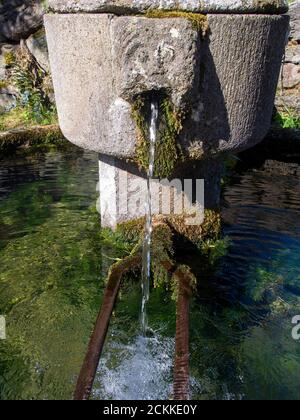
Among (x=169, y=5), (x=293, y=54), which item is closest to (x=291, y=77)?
(x=293, y=54)

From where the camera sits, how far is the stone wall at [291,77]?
241 inches

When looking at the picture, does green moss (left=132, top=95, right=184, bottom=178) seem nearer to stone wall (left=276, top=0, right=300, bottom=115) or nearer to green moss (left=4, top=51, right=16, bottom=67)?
stone wall (left=276, top=0, right=300, bottom=115)

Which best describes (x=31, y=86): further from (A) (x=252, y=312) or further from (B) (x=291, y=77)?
(A) (x=252, y=312)

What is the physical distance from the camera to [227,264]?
3109mm

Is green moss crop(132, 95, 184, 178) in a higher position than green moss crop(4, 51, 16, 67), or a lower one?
lower

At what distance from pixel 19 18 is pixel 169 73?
17.9 feet

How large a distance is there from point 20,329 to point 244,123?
5.47 ft

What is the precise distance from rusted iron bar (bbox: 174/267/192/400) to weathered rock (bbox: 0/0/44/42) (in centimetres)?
563

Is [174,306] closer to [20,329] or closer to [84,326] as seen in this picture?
[84,326]

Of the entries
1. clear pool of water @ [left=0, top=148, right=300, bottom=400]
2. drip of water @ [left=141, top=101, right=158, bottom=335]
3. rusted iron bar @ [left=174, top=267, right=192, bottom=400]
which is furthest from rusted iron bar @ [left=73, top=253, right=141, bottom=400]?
rusted iron bar @ [left=174, top=267, right=192, bottom=400]

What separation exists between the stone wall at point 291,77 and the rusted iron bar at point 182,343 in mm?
4346

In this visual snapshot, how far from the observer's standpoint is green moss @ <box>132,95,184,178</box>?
250cm

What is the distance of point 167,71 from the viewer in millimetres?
2336
